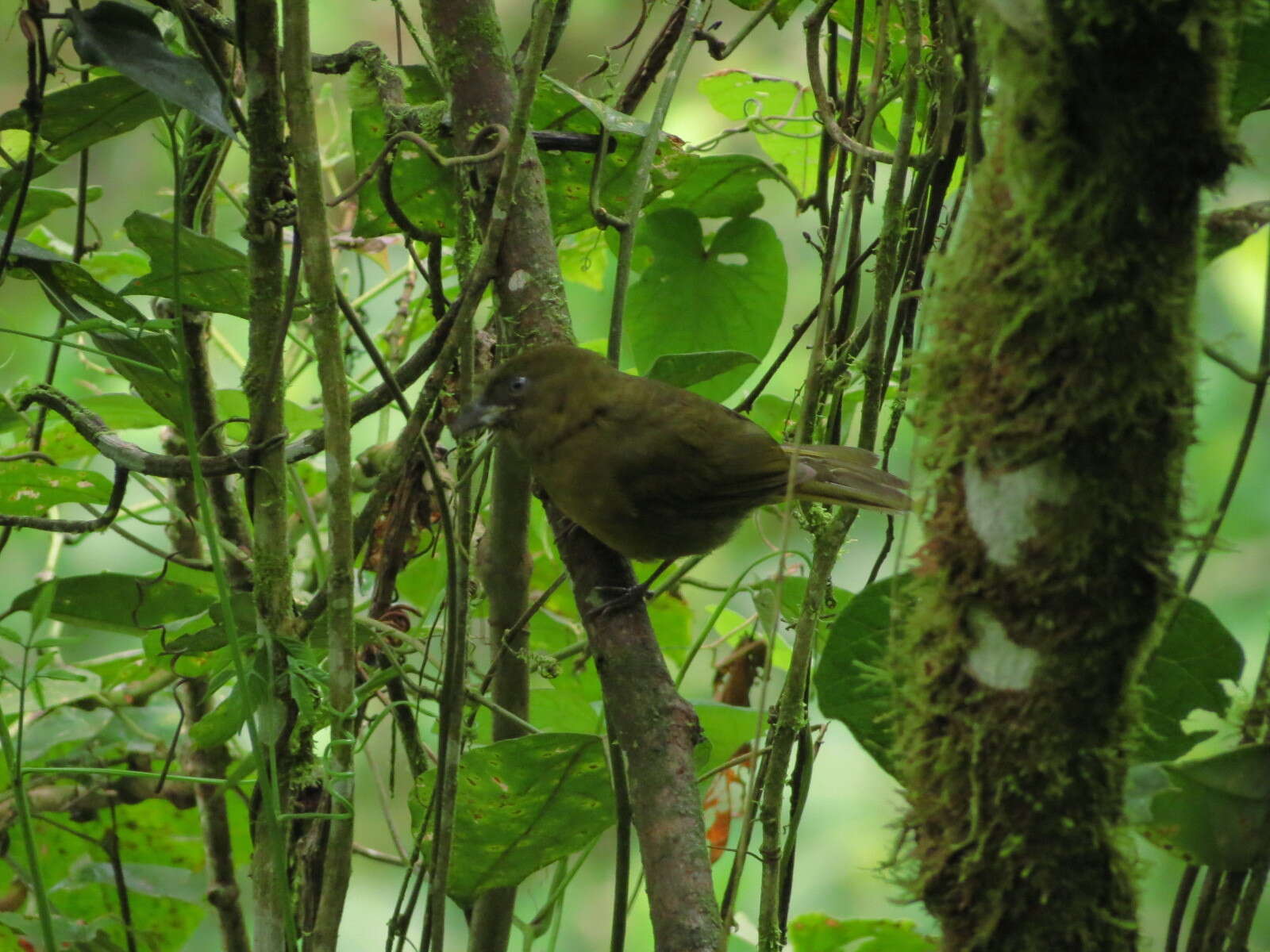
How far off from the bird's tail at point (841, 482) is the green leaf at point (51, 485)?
138 cm

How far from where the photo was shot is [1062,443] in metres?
0.98

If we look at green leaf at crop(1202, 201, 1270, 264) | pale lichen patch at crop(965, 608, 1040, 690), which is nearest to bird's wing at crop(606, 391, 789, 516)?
green leaf at crop(1202, 201, 1270, 264)

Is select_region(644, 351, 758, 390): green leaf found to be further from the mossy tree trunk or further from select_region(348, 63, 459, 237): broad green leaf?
the mossy tree trunk

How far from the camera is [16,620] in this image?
4.36 metres

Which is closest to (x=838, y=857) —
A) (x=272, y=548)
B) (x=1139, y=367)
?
(x=272, y=548)

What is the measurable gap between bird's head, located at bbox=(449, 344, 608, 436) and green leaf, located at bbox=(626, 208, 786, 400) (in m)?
0.20

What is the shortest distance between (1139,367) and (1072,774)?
0.35m

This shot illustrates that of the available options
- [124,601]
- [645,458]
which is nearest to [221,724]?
[124,601]

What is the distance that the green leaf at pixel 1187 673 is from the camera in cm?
142

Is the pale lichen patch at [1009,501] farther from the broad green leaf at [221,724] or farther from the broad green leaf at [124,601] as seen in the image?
the broad green leaf at [124,601]

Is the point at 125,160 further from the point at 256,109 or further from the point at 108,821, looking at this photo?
the point at 256,109

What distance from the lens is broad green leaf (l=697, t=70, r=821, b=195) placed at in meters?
2.75

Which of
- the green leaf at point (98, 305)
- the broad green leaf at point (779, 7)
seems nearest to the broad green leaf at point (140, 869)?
the green leaf at point (98, 305)

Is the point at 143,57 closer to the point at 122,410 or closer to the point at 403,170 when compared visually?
the point at 403,170
